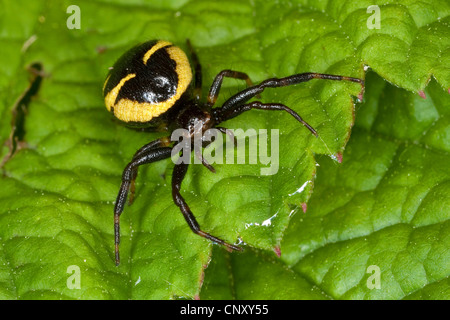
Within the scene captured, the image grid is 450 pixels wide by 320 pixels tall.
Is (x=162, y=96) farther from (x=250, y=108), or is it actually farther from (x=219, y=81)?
(x=250, y=108)

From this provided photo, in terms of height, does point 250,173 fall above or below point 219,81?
below

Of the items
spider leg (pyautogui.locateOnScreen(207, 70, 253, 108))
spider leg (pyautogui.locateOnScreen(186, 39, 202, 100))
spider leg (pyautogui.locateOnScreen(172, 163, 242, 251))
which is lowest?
spider leg (pyautogui.locateOnScreen(172, 163, 242, 251))

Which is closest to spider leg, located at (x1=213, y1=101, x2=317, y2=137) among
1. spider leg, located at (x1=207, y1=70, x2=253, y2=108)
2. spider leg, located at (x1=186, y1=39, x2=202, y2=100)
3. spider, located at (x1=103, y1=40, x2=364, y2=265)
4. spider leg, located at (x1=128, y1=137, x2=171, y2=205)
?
spider, located at (x1=103, y1=40, x2=364, y2=265)

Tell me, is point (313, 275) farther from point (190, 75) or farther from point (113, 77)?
point (113, 77)

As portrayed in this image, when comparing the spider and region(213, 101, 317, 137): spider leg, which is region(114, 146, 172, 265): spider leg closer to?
the spider

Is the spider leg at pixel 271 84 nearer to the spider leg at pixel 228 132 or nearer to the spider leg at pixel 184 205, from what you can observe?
the spider leg at pixel 228 132

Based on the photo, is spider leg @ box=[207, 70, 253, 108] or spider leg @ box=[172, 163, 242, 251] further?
spider leg @ box=[207, 70, 253, 108]

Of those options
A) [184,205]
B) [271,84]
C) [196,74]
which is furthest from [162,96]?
[184,205]

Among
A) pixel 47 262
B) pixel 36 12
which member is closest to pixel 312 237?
pixel 47 262
